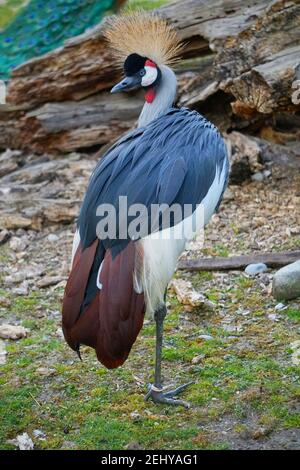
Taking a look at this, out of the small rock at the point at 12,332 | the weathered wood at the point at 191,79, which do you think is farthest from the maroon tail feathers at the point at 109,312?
the weathered wood at the point at 191,79

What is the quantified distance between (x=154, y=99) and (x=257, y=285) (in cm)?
130

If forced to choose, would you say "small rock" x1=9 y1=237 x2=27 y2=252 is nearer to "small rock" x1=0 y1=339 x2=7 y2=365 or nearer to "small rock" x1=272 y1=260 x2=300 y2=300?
"small rock" x1=0 y1=339 x2=7 y2=365

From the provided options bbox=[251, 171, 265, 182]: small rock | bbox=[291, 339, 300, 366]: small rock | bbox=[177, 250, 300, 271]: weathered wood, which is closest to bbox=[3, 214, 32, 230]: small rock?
bbox=[177, 250, 300, 271]: weathered wood

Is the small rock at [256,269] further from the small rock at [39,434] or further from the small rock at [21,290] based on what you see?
the small rock at [39,434]

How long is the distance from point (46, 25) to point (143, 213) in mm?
4410

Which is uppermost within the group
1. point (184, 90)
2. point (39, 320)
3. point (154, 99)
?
point (154, 99)

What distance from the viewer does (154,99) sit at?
4215 millimetres

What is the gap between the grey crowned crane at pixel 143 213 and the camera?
341 cm

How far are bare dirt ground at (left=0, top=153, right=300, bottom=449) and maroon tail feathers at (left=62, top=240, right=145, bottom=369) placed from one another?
0.41 m

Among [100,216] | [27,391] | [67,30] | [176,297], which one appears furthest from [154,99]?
[67,30]

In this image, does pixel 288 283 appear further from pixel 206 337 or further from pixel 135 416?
pixel 135 416

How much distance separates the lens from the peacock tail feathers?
746 centimetres

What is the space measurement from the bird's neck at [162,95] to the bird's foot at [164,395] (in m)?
1.37
